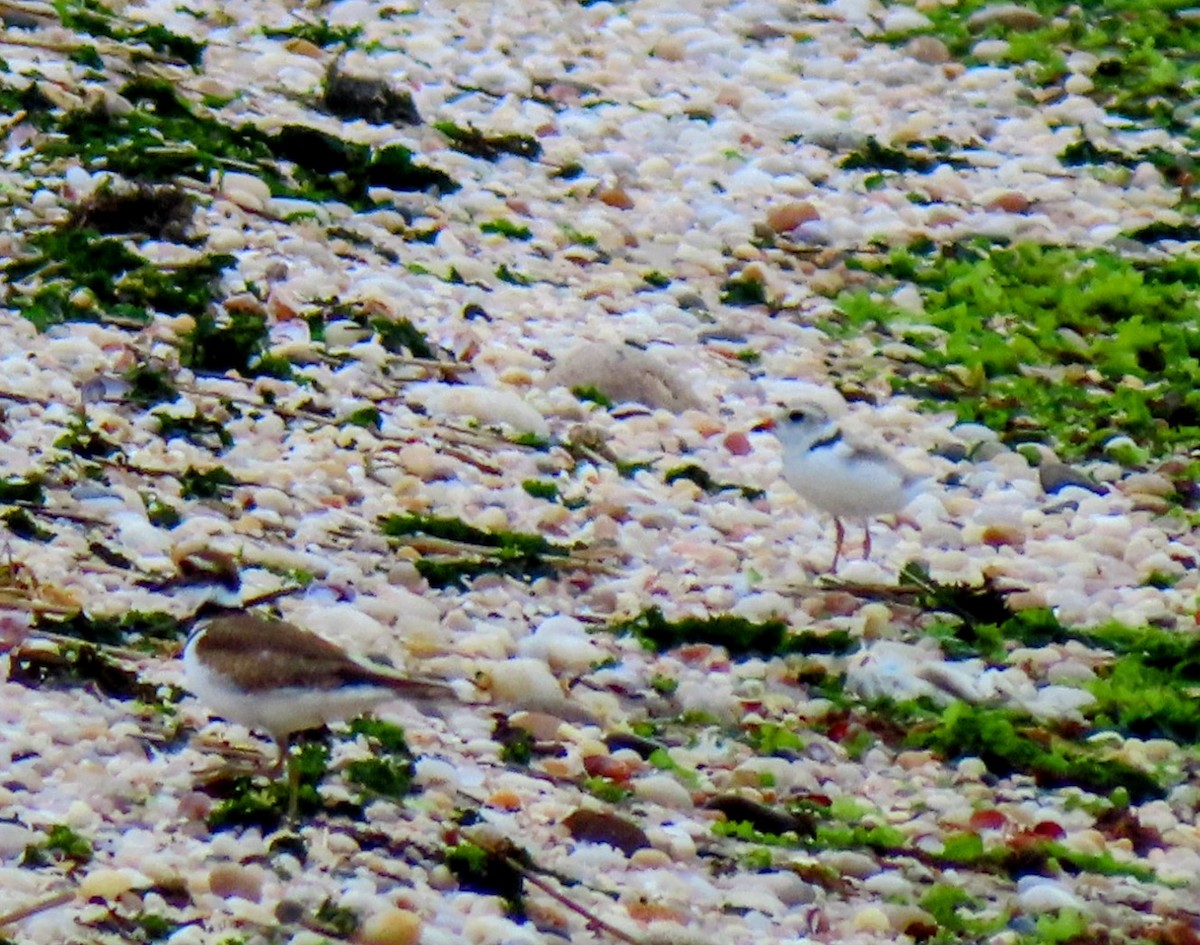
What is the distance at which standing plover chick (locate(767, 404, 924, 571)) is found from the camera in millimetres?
7359

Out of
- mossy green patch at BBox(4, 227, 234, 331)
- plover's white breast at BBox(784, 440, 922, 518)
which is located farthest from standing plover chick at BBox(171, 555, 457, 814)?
mossy green patch at BBox(4, 227, 234, 331)

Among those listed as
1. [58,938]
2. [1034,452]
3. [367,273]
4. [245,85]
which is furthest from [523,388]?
[58,938]

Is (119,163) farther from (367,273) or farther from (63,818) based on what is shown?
(63,818)

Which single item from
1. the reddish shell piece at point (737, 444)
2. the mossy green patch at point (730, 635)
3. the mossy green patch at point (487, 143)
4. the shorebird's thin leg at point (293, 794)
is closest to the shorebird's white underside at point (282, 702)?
the shorebird's thin leg at point (293, 794)

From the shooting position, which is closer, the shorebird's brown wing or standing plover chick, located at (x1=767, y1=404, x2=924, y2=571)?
the shorebird's brown wing

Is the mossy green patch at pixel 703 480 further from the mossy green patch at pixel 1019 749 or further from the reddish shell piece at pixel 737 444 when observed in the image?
the mossy green patch at pixel 1019 749

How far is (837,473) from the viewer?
735 cm

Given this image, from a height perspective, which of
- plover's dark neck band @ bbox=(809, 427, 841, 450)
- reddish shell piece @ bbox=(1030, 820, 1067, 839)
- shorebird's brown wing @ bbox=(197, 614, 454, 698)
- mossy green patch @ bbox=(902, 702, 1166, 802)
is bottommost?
mossy green patch @ bbox=(902, 702, 1166, 802)

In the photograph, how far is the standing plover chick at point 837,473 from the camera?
736 centimetres

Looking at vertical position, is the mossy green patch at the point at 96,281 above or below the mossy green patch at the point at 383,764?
below

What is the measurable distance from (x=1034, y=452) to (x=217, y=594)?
3566mm

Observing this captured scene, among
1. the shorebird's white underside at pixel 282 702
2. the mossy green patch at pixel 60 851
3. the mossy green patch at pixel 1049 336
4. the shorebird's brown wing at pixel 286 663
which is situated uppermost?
the shorebird's brown wing at pixel 286 663

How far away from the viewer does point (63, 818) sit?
16.7ft

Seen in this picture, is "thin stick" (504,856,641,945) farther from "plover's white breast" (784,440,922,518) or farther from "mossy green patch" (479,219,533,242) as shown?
"mossy green patch" (479,219,533,242)
